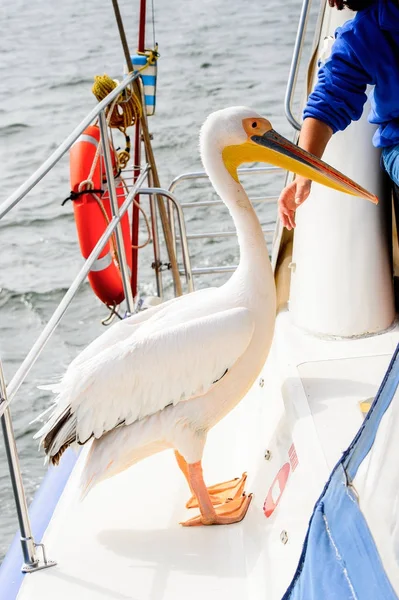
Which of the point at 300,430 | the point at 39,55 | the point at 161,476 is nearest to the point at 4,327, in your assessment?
the point at 161,476

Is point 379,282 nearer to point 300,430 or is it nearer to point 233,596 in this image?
point 300,430

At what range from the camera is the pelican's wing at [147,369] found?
2.02 meters

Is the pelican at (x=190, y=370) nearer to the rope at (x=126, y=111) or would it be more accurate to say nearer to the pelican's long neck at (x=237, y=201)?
the pelican's long neck at (x=237, y=201)

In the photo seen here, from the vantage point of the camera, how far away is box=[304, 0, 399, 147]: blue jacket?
1.76m

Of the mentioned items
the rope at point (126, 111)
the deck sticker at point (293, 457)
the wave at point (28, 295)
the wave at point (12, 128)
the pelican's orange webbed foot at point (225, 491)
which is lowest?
the pelican's orange webbed foot at point (225, 491)

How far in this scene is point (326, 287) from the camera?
240cm

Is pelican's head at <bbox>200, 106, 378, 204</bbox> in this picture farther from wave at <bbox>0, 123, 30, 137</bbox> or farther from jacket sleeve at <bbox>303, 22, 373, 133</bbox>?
wave at <bbox>0, 123, 30, 137</bbox>

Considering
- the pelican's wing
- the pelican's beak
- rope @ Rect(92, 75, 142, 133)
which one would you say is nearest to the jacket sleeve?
the pelican's beak

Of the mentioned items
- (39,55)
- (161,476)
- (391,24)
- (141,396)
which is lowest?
(161,476)

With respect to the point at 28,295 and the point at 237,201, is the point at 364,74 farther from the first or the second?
the point at 28,295

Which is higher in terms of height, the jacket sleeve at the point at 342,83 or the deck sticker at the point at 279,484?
the jacket sleeve at the point at 342,83

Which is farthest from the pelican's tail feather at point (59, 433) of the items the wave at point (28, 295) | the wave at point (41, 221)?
the wave at point (41, 221)

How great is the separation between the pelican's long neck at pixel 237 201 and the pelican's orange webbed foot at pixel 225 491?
558 millimetres

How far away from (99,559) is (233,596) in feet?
1.12
